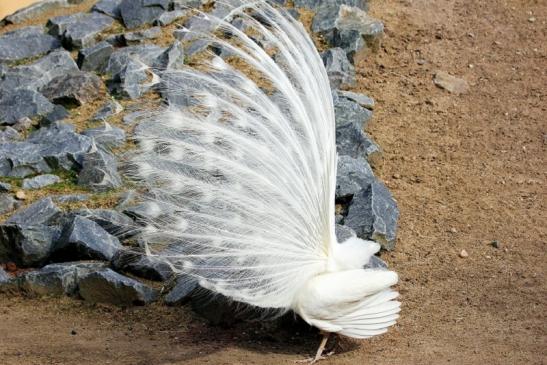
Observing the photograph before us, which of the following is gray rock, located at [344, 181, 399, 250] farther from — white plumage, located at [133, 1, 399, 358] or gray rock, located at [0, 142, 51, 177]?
gray rock, located at [0, 142, 51, 177]

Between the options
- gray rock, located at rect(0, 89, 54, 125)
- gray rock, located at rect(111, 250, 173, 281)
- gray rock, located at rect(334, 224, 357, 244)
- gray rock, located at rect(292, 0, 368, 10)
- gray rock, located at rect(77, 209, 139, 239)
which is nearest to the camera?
gray rock, located at rect(111, 250, 173, 281)

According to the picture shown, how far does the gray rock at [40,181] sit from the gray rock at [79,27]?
2.51 m

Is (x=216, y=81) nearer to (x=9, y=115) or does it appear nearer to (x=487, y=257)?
(x=487, y=257)

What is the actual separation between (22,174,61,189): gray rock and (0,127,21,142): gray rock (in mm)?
776

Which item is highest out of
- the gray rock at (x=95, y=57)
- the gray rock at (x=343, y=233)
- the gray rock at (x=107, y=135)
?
the gray rock at (x=95, y=57)

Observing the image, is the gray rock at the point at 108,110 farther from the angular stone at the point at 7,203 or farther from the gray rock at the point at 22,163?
the angular stone at the point at 7,203

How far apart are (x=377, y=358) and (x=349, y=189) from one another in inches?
79.4

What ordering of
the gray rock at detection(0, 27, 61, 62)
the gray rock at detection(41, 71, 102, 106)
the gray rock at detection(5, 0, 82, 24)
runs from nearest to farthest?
the gray rock at detection(41, 71, 102, 106)
the gray rock at detection(0, 27, 61, 62)
the gray rock at detection(5, 0, 82, 24)

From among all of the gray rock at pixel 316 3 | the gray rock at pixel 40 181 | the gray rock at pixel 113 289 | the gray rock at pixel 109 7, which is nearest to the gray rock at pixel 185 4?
the gray rock at pixel 109 7

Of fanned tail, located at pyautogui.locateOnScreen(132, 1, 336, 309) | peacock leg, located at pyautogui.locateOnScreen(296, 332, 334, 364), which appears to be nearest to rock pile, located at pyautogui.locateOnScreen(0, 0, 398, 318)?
fanned tail, located at pyautogui.locateOnScreen(132, 1, 336, 309)

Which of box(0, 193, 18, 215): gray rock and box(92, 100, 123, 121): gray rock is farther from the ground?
box(92, 100, 123, 121): gray rock

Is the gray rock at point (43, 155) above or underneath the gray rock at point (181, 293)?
above

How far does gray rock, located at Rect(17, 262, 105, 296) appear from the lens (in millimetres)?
6441

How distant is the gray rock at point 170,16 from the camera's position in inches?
398
